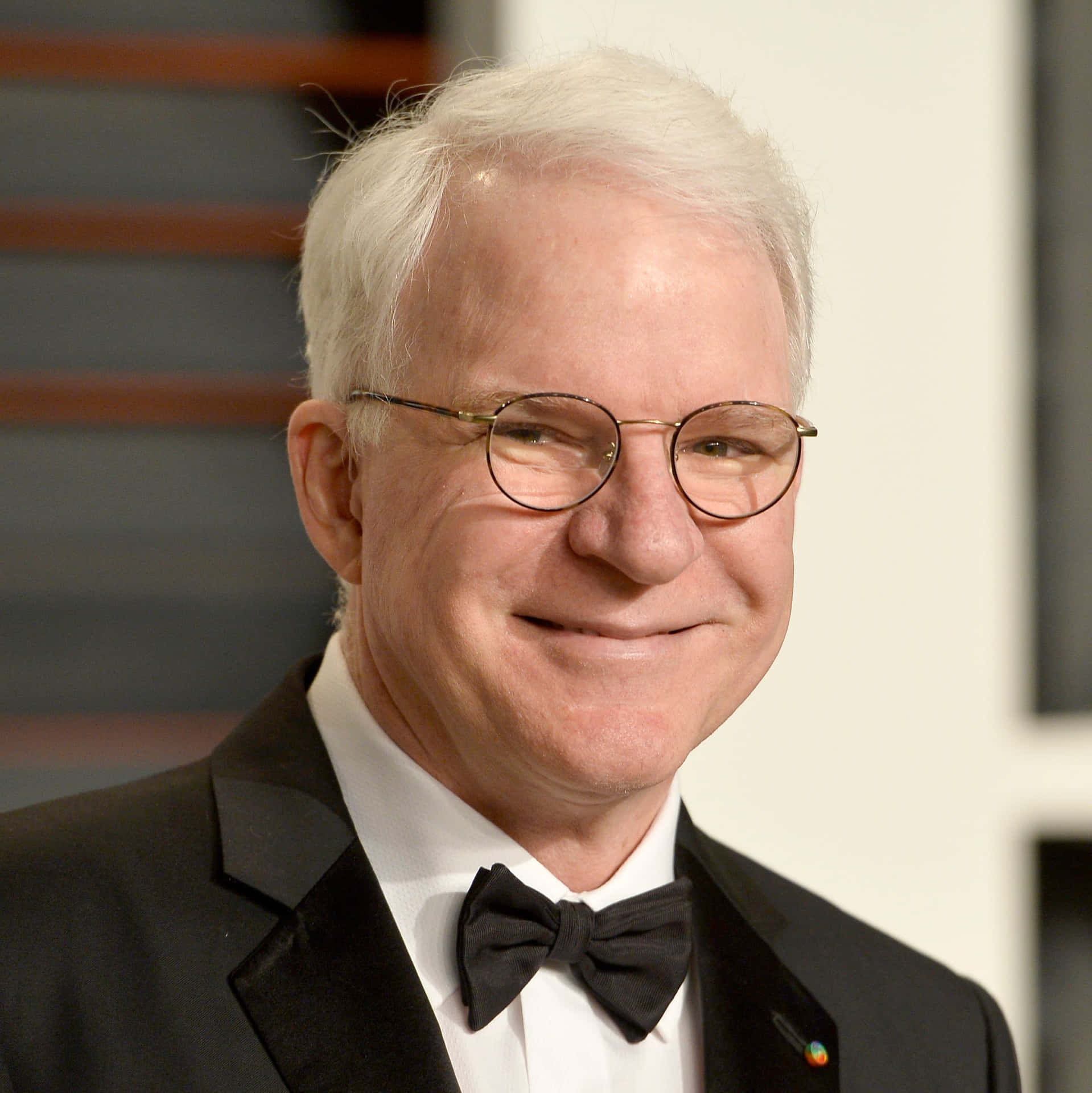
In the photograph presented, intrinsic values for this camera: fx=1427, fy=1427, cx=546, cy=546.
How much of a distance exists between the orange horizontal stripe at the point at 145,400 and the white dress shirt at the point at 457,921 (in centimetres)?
178

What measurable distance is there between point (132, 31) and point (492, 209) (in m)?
2.10

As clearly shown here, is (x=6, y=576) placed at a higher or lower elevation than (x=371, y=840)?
higher

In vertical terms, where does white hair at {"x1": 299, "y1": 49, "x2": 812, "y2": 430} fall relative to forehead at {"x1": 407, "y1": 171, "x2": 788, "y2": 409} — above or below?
above

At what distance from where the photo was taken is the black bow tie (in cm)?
138

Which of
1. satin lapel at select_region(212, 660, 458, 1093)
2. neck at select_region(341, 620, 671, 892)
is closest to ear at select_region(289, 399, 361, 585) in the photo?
neck at select_region(341, 620, 671, 892)

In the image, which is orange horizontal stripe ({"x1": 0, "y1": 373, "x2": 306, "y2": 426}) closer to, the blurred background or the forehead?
the blurred background

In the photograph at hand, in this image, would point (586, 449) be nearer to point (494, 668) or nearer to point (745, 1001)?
point (494, 668)

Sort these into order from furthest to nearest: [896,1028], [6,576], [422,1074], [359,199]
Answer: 1. [6,576]
2. [896,1028]
3. [359,199]
4. [422,1074]

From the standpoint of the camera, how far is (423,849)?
1.45 m

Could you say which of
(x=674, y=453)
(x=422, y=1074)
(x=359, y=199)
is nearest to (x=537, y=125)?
(x=359, y=199)

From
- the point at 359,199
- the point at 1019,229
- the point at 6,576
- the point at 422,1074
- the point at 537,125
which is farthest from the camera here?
Result: the point at 6,576

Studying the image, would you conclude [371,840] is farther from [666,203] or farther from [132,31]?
[132,31]

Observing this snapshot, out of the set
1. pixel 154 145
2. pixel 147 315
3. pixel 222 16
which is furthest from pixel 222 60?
pixel 147 315

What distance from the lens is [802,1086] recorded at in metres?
1.56
